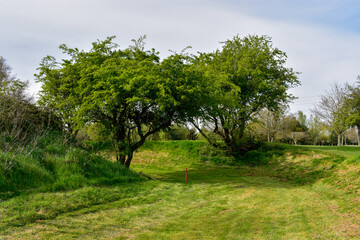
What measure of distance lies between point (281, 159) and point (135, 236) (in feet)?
64.0

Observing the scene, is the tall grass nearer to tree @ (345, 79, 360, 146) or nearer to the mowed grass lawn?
the mowed grass lawn

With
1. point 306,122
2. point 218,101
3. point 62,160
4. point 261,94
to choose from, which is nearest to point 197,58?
point 261,94

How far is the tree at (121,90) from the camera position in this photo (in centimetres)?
1347

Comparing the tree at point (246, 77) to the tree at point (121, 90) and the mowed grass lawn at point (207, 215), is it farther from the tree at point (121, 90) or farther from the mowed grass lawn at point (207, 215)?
the mowed grass lawn at point (207, 215)

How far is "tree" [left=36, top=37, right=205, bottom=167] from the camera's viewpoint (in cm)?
1347

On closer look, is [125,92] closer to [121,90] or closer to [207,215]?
[121,90]

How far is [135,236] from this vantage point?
580 centimetres

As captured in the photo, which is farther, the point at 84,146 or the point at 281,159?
the point at 281,159

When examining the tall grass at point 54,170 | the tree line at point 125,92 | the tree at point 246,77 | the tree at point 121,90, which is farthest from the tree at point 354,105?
the tall grass at point 54,170

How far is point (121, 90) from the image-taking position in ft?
45.0

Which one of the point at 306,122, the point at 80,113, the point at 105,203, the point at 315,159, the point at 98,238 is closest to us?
the point at 98,238

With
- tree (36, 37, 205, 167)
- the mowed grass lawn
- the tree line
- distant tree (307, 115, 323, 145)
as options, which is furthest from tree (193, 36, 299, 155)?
distant tree (307, 115, 323, 145)

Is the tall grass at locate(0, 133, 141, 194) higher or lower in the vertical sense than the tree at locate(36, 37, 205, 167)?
lower

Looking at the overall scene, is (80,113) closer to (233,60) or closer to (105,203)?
(105,203)
